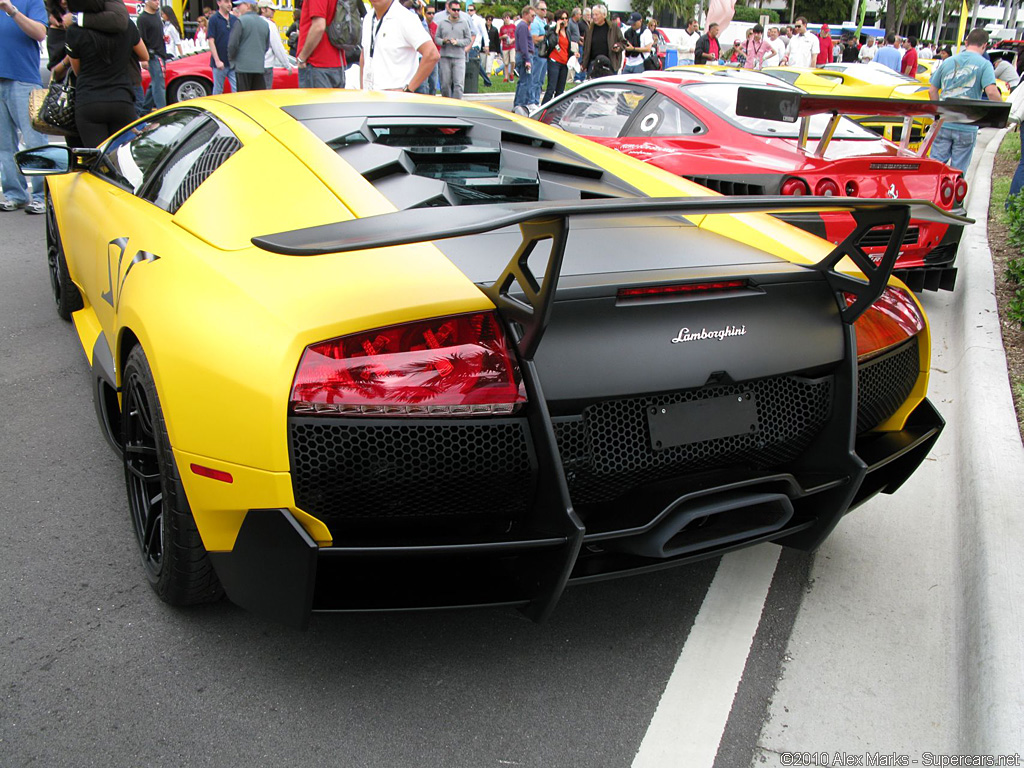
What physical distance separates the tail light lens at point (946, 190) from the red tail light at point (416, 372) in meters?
4.49

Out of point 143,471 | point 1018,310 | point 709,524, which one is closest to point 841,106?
point 1018,310

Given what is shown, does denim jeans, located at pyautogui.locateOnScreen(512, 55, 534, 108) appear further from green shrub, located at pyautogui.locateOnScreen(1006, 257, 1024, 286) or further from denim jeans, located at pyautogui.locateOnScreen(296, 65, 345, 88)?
green shrub, located at pyautogui.locateOnScreen(1006, 257, 1024, 286)

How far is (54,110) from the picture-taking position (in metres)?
7.05

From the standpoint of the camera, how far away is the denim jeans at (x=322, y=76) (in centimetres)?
933

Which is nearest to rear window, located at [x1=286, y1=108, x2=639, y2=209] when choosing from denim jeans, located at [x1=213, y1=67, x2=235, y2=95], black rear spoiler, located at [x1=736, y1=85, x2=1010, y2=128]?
black rear spoiler, located at [x1=736, y1=85, x2=1010, y2=128]

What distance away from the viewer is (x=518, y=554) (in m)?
2.09

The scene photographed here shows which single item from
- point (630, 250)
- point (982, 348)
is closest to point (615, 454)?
point (630, 250)

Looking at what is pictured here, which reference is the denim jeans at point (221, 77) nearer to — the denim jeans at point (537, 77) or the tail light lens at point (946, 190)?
the denim jeans at point (537, 77)

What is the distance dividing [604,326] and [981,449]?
228cm

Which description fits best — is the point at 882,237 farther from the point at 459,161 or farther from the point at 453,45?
the point at 453,45

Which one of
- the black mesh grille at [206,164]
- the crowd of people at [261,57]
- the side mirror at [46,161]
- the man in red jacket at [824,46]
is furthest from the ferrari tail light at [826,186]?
the man in red jacket at [824,46]

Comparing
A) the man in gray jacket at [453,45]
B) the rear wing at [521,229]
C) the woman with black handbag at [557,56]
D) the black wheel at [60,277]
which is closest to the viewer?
the rear wing at [521,229]

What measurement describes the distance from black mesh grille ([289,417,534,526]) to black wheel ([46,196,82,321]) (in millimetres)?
3040

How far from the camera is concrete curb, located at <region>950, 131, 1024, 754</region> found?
221cm
